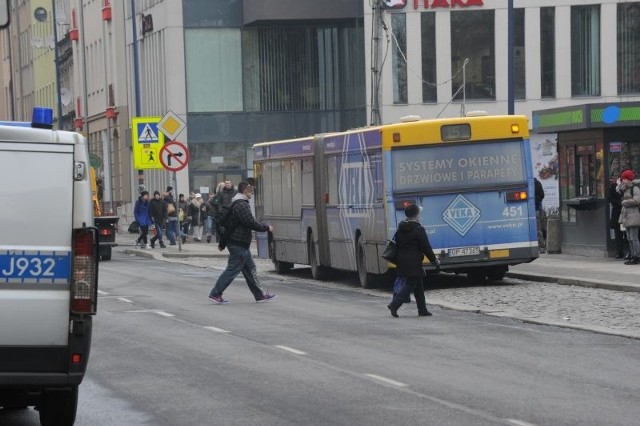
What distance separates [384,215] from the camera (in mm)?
25859

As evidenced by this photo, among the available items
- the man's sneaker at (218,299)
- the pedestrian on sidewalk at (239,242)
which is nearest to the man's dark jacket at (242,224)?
the pedestrian on sidewalk at (239,242)

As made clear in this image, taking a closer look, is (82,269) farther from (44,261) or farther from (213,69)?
(213,69)

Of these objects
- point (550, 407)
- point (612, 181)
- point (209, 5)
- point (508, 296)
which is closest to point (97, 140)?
point (209, 5)

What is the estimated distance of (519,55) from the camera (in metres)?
57.2

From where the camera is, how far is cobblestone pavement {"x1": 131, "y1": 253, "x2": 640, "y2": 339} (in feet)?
63.3

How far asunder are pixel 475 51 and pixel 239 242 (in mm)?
34889

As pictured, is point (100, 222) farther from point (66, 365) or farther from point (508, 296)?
point (66, 365)

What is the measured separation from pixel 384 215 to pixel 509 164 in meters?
2.16

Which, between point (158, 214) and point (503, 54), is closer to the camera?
point (158, 214)

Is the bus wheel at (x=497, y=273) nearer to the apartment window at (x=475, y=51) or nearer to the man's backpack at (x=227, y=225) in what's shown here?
the man's backpack at (x=227, y=225)

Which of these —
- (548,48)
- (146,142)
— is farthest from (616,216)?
(548,48)

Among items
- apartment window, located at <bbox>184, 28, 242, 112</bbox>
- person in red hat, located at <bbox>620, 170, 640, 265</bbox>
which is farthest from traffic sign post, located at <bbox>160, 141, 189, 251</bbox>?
apartment window, located at <bbox>184, 28, 242, 112</bbox>

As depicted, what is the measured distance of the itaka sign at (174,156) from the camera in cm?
3903

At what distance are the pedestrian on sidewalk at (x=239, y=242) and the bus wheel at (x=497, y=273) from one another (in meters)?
4.71
